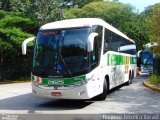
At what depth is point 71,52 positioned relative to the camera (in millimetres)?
12602

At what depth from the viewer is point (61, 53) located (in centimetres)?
1264

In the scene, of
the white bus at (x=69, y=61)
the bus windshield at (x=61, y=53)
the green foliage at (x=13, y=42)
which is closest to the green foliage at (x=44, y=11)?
the green foliage at (x=13, y=42)

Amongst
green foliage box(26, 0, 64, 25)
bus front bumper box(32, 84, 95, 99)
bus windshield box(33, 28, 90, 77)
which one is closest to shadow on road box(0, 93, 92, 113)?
bus front bumper box(32, 84, 95, 99)

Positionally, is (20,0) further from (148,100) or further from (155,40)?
(148,100)

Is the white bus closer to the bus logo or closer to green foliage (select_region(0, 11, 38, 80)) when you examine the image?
the bus logo

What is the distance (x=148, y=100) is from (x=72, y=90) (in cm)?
396

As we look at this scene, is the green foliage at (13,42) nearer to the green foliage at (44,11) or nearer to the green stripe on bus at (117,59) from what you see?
the green foliage at (44,11)

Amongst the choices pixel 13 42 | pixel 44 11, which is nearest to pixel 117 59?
pixel 13 42

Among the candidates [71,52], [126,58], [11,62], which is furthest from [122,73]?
[11,62]

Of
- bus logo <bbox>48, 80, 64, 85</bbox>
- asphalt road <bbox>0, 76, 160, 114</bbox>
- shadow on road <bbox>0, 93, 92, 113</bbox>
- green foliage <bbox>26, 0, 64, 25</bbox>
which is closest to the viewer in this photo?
asphalt road <bbox>0, 76, 160, 114</bbox>

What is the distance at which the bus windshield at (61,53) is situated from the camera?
1244cm

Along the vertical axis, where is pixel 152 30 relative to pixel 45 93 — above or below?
above

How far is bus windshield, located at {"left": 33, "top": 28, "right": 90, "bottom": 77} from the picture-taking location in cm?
1244

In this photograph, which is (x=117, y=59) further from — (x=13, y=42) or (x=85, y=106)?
(x=13, y=42)
